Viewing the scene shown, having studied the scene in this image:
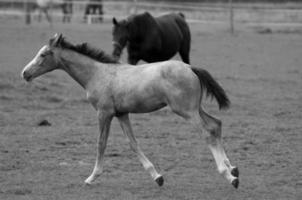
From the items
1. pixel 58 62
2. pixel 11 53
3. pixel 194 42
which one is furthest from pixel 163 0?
pixel 58 62

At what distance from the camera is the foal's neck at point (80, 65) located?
25.7 feet

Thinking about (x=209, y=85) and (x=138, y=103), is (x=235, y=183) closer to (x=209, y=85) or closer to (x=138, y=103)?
(x=209, y=85)

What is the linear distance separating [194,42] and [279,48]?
3.51 meters

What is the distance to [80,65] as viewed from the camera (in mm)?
7887

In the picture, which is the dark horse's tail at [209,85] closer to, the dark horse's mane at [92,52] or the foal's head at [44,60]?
the dark horse's mane at [92,52]

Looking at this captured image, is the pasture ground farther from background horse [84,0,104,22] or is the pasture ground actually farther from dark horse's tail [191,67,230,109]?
background horse [84,0,104,22]

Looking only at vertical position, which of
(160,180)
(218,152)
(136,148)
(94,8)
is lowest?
(94,8)

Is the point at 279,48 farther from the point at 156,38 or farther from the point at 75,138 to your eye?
the point at 75,138

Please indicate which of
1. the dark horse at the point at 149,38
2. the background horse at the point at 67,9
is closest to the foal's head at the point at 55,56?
the dark horse at the point at 149,38

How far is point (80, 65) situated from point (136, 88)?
830 millimetres

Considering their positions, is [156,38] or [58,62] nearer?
[58,62]

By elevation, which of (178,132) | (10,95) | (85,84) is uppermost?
(85,84)

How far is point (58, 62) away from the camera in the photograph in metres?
7.89

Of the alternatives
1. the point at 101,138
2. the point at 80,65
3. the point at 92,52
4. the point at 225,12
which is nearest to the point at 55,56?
the point at 80,65
